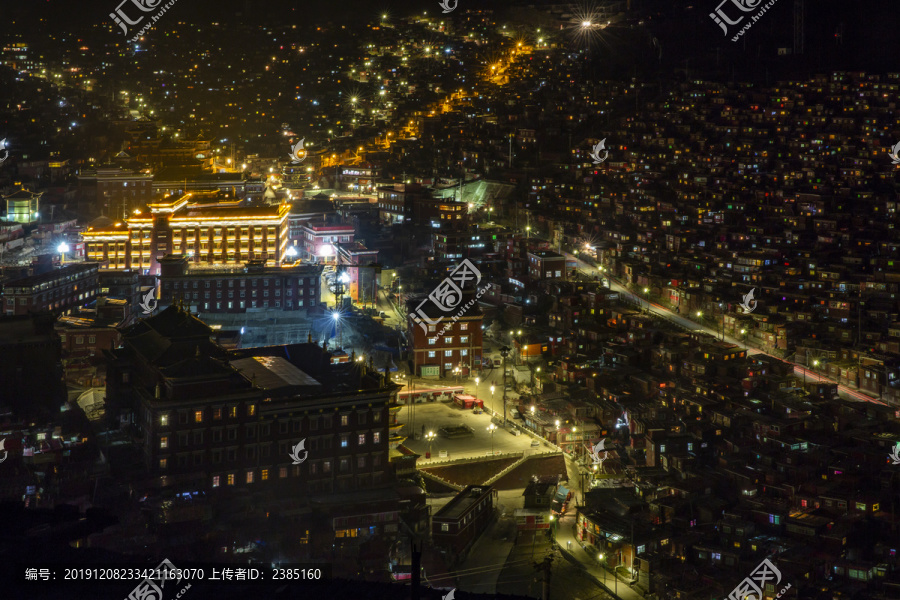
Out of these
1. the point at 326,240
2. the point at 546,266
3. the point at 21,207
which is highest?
the point at 21,207

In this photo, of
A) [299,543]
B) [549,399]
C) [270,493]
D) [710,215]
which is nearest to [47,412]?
[270,493]

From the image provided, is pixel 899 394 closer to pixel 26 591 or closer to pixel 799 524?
pixel 799 524

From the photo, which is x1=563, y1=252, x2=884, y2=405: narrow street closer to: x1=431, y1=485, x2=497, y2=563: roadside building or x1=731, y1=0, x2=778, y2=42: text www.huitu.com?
x1=431, y1=485, x2=497, y2=563: roadside building

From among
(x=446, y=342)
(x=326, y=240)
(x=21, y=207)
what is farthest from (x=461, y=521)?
(x=21, y=207)

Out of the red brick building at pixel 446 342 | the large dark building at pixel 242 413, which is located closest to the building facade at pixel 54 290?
the large dark building at pixel 242 413

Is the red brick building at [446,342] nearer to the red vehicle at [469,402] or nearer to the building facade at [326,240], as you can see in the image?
the red vehicle at [469,402]

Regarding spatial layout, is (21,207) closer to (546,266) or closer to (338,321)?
(338,321)
